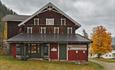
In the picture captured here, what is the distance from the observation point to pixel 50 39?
51.7 meters

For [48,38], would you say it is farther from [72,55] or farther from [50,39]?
[72,55]

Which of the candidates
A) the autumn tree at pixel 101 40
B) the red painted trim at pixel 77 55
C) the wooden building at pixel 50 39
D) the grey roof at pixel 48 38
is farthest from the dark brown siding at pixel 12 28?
the autumn tree at pixel 101 40

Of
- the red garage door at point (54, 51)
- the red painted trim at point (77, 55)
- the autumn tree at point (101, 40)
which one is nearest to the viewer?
the red painted trim at point (77, 55)

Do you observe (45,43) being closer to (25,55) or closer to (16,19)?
(25,55)

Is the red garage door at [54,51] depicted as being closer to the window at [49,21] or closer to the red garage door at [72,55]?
the red garage door at [72,55]

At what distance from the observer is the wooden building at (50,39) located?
51062 millimetres

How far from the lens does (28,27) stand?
55344 millimetres

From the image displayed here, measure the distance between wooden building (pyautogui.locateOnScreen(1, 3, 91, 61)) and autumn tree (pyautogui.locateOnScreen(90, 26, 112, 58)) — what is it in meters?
30.2

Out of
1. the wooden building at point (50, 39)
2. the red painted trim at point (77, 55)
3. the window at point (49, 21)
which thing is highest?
the window at point (49, 21)

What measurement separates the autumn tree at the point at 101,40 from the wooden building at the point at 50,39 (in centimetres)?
3015

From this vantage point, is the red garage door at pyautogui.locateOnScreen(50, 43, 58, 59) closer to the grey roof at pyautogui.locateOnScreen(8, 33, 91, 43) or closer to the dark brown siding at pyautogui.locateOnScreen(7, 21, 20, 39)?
the grey roof at pyautogui.locateOnScreen(8, 33, 91, 43)

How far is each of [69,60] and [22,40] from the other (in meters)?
8.74

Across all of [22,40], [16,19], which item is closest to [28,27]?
[22,40]

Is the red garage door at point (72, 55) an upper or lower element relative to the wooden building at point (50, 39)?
Answer: lower
